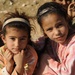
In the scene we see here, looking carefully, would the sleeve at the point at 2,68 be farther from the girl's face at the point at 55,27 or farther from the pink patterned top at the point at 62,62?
the girl's face at the point at 55,27

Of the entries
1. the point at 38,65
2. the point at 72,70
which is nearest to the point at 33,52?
the point at 38,65

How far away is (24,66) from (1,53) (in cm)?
24

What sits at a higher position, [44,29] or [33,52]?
[44,29]

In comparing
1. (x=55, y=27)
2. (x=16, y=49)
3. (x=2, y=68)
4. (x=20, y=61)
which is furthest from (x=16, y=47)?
(x=55, y=27)

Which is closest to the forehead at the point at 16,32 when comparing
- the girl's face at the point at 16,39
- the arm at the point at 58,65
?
the girl's face at the point at 16,39

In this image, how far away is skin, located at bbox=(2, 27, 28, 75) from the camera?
3029mm

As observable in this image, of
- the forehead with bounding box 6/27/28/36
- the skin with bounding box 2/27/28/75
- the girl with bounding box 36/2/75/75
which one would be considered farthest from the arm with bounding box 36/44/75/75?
the forehead with bounding box 6/27/28/36

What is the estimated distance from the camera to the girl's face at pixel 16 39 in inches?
119

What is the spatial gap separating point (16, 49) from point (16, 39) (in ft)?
0.30

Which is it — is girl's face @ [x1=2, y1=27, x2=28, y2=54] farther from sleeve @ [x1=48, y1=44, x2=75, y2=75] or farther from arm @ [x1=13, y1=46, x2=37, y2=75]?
sleeve @ [x1=48, y1=44, x2=75, y2=75]

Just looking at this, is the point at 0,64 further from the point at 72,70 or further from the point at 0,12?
the point at 0,12

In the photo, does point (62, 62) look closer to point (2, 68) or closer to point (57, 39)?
point (57, 39)

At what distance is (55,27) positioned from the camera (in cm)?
306

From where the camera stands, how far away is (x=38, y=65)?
3295 mm
